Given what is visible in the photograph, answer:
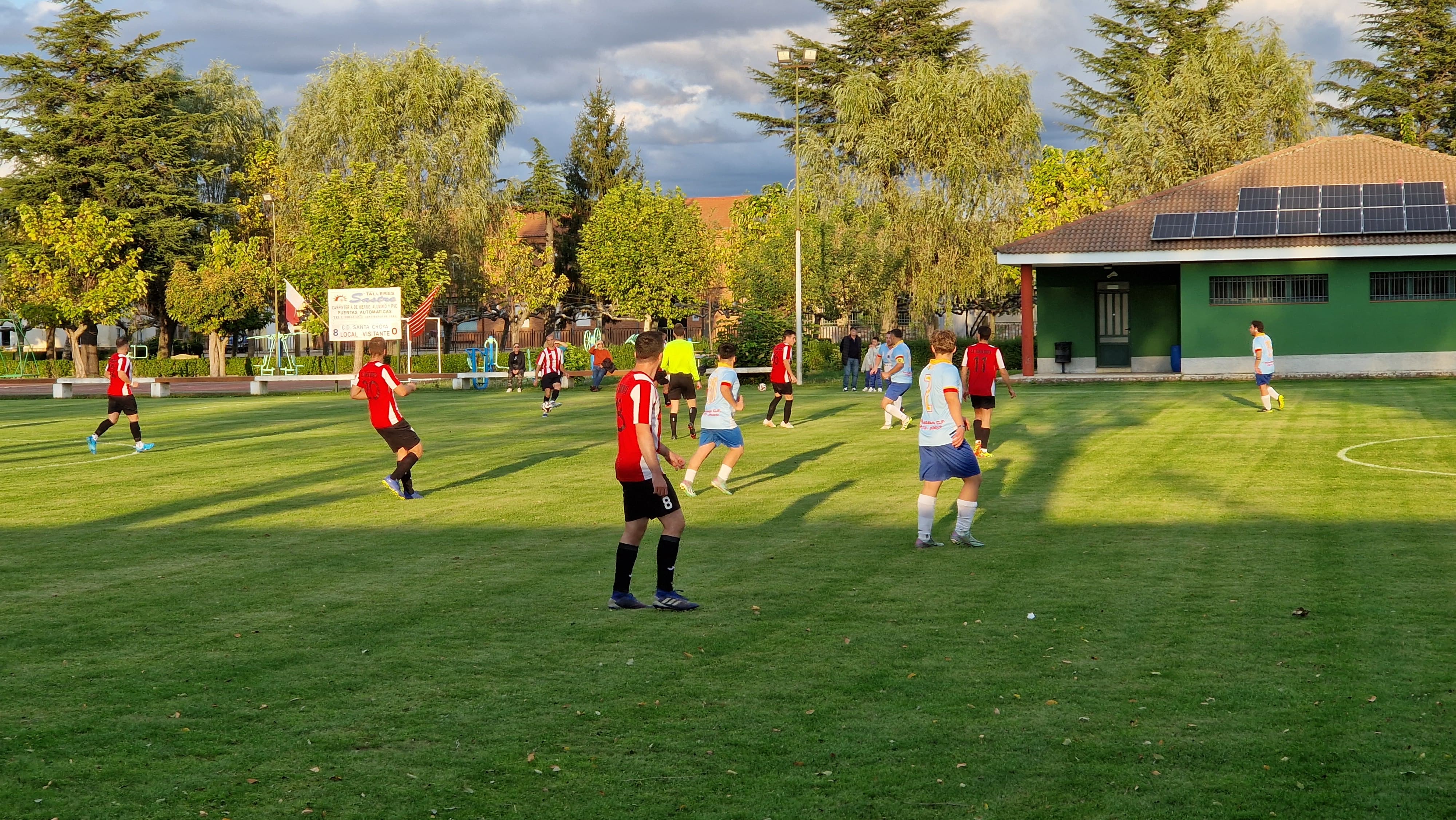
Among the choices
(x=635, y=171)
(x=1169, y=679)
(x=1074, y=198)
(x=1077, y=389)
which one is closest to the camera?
(x=1169, y=679)

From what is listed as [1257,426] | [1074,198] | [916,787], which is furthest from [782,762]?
[1074,198]

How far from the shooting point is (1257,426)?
2000 centimetres

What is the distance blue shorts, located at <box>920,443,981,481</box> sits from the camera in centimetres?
1000

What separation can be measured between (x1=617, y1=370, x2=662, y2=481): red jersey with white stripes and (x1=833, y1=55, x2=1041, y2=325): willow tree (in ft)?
127

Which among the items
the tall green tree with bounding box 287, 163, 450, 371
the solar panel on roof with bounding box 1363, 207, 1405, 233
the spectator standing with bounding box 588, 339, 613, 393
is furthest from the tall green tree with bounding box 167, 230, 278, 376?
the solar panel on roof with bounding box 1363, 207, 1405, 233

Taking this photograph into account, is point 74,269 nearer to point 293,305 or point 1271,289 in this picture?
point 293,305

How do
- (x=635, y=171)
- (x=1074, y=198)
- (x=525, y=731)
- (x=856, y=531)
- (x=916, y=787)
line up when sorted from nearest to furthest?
(x=916, y=787) < (x=525, y=731) < (x=856, y=531) < (x=1074, y=198) < (x=635, y=171)

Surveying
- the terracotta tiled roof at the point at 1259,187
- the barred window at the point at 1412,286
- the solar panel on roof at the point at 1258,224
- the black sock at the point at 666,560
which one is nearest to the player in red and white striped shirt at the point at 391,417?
the black sock at the point at 666,560

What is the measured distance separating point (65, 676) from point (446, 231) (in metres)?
47.9

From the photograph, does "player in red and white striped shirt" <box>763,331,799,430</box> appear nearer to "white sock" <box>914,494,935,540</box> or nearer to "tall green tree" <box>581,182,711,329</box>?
"white sock" <box>914,494,935,540</box>

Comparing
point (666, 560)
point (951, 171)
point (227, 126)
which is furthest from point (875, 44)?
point (666, 560)

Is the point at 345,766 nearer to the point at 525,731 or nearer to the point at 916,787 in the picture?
the point at 525,731

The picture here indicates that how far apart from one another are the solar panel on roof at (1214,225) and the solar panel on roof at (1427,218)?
14.3 feet

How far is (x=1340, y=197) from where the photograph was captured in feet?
119
